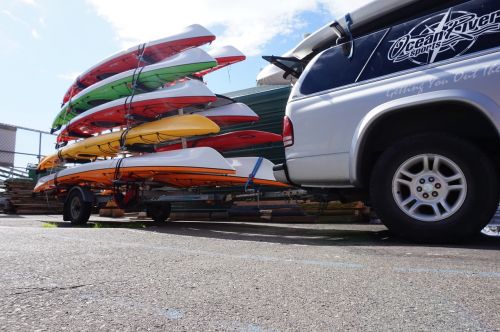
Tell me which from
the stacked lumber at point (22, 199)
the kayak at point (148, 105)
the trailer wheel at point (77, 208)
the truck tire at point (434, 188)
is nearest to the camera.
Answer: the truck tire at point (434, 188)

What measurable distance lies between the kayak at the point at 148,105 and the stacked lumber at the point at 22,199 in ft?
19.1

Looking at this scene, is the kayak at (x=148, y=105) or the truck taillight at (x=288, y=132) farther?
the kayak at (x=148, y=105)

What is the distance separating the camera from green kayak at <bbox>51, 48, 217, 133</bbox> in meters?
7.44

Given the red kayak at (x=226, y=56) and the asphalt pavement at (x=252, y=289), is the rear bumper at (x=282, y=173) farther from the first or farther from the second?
the red kayak at (x=226, y=56)

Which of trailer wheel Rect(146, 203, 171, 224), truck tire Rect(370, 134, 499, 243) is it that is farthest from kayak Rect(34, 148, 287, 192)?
truck tire Rect(370, 134, 499, 243)

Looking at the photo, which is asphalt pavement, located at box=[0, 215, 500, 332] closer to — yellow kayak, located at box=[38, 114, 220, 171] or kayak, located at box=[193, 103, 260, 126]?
yellow kayak, located at box=[38, 114, 220, 171]

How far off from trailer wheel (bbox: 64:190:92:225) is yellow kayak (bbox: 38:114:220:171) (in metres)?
1.04

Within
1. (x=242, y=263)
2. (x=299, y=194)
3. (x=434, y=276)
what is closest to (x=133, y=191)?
(x=299, y=194)

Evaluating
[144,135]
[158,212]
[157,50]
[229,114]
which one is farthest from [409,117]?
[158,212]

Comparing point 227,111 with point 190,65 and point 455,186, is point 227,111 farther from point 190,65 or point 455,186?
point 455,186

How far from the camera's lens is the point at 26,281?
2238 mm

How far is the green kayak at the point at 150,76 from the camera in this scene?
24.4 feet

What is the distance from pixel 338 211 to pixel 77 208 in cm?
502

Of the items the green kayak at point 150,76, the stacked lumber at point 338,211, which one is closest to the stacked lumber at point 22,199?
the green kayak at point 150,76
